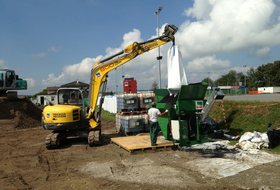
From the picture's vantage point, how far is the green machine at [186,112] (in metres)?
8.27

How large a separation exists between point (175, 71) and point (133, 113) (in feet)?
12.9

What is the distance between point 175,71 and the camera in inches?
346

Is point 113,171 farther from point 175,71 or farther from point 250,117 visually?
point 250,117

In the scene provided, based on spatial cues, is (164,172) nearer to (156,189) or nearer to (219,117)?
(156,189)

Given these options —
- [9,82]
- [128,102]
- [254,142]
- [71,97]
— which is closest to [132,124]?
[128,102]

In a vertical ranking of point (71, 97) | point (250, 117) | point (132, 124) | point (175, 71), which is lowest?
point (132, 124)

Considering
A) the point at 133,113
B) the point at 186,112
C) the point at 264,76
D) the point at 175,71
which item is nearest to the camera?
the point at 186,112

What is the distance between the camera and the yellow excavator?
8.79m

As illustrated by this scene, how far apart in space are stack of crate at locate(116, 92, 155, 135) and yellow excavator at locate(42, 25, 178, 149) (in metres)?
1.56

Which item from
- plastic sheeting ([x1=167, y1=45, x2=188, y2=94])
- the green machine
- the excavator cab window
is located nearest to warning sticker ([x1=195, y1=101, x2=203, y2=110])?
the green machine

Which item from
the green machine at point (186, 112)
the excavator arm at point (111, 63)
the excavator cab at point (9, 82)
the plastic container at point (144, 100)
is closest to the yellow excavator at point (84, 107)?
the excavator arm at point (111, 63)

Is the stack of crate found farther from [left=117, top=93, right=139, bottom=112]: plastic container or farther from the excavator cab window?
the excavator cab window

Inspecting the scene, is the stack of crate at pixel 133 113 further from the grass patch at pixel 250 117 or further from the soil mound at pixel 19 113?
the soil mound at pixel 19 113

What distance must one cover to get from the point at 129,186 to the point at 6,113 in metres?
16.7
